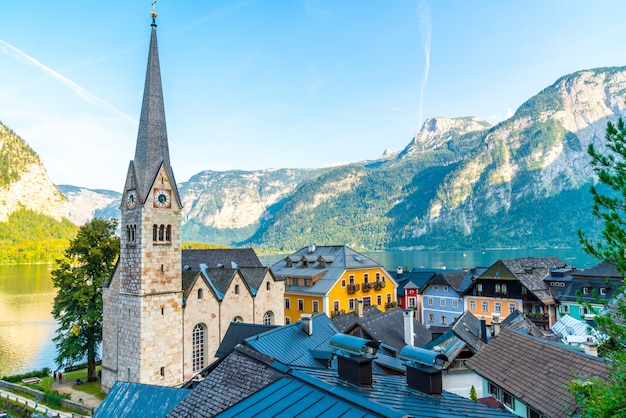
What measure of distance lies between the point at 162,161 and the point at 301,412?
27391mm

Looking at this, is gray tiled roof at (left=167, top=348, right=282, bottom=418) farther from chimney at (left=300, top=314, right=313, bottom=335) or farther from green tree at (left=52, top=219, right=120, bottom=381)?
green tree at (left=52, top=219, right=120, bottom=381)

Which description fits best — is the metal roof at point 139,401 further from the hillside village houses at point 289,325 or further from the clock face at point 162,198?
the clock face at point 162,198

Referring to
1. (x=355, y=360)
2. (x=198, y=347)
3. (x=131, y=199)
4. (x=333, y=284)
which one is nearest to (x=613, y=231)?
(x=355, y=360)

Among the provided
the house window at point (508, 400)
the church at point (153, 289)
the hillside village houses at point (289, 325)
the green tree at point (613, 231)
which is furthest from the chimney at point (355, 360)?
the church at point (153, 289)

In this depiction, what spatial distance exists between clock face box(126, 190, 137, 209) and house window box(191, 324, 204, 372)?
11.2 m

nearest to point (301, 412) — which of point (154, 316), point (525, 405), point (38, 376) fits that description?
point (525, 405)

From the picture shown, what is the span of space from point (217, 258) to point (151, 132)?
17469 millimetres

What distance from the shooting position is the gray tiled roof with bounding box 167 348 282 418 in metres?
11.4

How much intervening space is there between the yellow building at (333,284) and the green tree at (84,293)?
19.5m

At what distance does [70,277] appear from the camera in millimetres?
38562

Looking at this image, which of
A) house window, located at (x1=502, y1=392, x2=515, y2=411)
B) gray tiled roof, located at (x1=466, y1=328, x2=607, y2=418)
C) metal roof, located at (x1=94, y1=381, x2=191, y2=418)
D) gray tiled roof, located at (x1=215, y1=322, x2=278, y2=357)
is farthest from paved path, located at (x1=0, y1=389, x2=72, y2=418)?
house window, located at (x1=502, y1=392, x2=515, y2=411)

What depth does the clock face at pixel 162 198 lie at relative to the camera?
32438mm

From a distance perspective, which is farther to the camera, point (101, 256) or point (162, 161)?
point (101, 256)

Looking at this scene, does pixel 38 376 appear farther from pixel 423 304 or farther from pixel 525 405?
pixel 423 304
